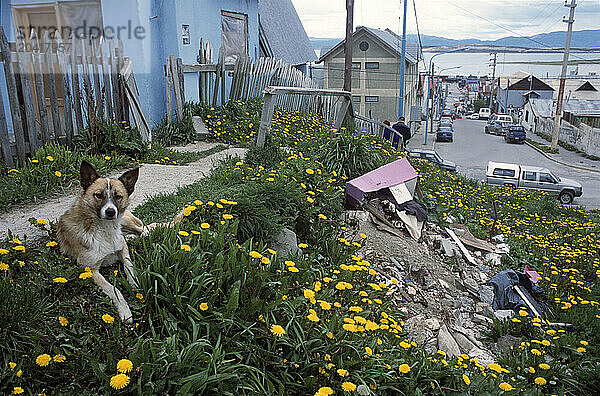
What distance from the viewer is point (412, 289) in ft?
19.9

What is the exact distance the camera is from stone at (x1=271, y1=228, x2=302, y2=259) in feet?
16.9

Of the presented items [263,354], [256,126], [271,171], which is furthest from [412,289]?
[256,126]

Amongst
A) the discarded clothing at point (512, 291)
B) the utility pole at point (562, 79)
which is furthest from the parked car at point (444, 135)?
the discarded clothing at point (512, 291)

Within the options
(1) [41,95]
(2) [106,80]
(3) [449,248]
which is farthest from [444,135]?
(1) [41,95]

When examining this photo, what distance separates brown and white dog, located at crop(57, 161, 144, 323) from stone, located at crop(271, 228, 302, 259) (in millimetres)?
1865

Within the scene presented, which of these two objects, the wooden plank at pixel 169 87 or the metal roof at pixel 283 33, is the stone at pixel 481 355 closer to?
the wooden plank at pixel 169 87

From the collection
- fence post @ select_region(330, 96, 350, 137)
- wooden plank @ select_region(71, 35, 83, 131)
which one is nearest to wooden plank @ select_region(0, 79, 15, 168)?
wooden plank @ select_region(71, 35, 83, 131)

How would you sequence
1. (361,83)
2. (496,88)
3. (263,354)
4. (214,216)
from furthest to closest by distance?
(496,88)
(361,83)
(214,216)
(263,354)

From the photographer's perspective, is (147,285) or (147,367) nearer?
(147,367)

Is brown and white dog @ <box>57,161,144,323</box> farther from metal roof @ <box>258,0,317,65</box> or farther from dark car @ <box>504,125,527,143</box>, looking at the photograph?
dark car @ <box>504,125,527,143</box>

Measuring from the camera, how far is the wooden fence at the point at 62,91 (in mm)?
6699

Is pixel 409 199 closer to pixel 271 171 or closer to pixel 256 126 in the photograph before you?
pixel 271 171

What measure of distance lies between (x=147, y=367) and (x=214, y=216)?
223cm

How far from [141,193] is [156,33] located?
606 cm
